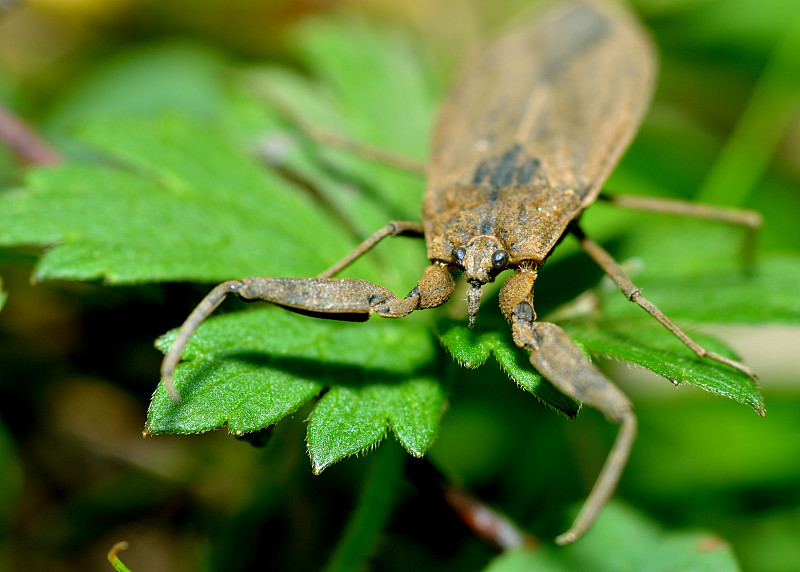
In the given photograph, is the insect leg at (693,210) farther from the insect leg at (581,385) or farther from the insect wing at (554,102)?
the insect leg at (581,385)

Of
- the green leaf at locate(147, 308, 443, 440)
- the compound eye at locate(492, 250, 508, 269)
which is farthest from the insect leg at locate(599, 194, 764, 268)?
the green leaf at locate(147, 308, 443, 440)

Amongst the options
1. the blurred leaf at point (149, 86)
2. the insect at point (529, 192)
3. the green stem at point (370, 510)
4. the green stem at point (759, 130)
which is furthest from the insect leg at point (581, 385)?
the blurred leaf at point (149, 86)

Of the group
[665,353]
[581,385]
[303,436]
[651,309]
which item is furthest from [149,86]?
[581,385]

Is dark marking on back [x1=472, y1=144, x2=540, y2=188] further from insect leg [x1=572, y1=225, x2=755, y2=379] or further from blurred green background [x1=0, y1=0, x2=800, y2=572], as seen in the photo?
blurred green background [x1=0, y1=0, x2=800, y2=572]

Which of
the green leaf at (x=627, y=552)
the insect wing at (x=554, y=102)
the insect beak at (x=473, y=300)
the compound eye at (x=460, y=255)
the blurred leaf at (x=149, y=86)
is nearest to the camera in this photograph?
the insect beak at (x=473, y=300)

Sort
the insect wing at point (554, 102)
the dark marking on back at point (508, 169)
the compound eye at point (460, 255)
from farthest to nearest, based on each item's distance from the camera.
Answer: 1. the insect wing at point (554, 102)
2. the dark marking on back at point (508, 169)
3. the compound eye at point (460, 255)

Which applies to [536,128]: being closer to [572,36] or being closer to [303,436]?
[572,36]

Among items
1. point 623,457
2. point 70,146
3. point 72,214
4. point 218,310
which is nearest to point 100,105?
point 70,146

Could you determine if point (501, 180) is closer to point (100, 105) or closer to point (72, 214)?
point (72, 214)
